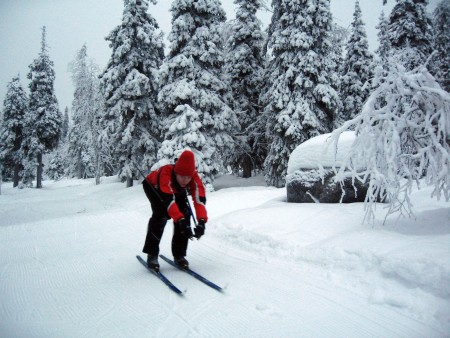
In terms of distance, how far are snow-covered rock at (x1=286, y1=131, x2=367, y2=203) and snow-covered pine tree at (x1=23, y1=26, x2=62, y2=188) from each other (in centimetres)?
2954

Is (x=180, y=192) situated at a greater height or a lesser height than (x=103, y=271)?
greater

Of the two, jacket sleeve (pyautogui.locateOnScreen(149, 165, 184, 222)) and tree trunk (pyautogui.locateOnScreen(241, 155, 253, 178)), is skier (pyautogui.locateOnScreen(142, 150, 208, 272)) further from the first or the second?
tree trunk (pyautogui.locateOnScreen(241, 155, 253, 178))

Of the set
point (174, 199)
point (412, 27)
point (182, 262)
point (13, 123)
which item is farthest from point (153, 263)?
point (13, 123)

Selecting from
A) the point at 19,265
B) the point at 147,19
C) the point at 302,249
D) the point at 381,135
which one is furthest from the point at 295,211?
the point at 147,19

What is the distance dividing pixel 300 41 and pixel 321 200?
34.4 ft

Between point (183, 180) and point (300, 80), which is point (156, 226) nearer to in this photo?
point (183, 180)

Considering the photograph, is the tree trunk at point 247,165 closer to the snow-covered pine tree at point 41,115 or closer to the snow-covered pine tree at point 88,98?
the snow-covered pine tree at point 88,98

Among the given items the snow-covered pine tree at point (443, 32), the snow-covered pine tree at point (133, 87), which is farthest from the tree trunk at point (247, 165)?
the snow-covered pine tree at point (443, 32)

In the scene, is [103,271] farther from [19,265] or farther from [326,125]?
[326,125]

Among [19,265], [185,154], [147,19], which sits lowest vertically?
[19,265]

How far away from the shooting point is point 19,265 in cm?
512

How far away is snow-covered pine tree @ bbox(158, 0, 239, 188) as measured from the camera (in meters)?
13.4

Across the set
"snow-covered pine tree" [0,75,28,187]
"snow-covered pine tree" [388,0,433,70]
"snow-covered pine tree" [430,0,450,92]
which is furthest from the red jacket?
"snow-covered pine tree" [0,75,28,187]

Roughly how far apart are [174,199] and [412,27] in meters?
21.4
